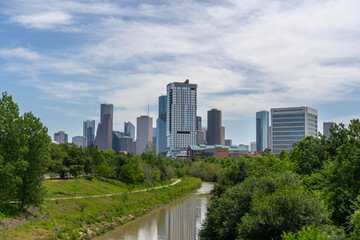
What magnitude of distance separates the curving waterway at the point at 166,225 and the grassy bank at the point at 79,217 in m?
1.94

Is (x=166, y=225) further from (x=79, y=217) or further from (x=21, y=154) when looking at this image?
(x=21, y=154)

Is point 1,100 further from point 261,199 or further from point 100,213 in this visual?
point 261,199

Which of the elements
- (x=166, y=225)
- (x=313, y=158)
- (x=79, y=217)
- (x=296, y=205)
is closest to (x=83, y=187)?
(x=166, y=225)

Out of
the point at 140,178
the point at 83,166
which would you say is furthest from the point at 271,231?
the point at 140,178

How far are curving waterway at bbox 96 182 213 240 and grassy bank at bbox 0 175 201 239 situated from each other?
6.37 feet

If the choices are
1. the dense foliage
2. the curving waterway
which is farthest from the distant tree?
the dense foliage

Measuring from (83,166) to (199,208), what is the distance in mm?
28519

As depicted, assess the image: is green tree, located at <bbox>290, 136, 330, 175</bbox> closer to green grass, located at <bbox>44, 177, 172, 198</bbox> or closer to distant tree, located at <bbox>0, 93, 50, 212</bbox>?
green grass, located at <bbox>44, 177, 172, 198</bbox>

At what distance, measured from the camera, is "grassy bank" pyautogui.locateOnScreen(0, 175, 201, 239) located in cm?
4681

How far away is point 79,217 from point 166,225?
1578cm

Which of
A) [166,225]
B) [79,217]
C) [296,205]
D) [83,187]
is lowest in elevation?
[166,225]

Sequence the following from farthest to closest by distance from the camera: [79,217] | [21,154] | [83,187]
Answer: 1. [83,187]
2. [79,217]
3. [21,154]

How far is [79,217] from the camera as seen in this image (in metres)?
56.5

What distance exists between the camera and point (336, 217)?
37.9m
